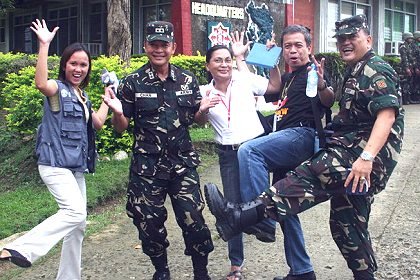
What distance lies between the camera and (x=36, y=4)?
1852 cm

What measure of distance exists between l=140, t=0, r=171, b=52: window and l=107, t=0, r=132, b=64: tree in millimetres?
4767

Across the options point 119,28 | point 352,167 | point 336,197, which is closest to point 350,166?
point 352,167

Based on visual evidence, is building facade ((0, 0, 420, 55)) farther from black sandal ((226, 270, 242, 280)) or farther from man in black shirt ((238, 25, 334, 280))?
black sandal ((226, 270, 242, 280))

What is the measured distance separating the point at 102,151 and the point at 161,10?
6.86 meters

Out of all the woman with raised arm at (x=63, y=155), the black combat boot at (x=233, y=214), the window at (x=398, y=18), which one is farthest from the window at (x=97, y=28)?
the black combat boot at (x=233, y=214)

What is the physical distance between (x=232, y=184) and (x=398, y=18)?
19.8 m

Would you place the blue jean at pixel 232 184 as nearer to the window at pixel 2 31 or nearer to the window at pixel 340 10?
the window at pixel 340 10

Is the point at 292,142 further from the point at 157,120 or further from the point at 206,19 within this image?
the point at 206,19

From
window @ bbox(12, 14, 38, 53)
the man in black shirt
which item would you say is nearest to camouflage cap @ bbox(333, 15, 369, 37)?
the man in black shirt

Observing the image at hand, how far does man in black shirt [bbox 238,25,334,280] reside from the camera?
3.77 metres

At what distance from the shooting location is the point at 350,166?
347cm

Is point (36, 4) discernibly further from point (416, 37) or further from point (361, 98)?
point (361, 98)

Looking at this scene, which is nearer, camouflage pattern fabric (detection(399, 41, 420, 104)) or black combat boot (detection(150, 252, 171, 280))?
black combat boot (detection(150, 252, 171, 280))

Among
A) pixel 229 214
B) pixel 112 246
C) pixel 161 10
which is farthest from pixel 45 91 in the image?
pixel 161 10
